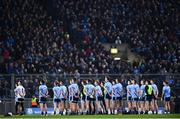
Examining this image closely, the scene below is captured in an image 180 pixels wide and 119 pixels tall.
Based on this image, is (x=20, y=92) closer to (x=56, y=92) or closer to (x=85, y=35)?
(x=56, y=92)

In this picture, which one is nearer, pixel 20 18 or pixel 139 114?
pixel 139 114

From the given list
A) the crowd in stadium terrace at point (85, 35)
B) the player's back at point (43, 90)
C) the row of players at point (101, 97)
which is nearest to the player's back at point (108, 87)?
the row of players at point (101, 97)

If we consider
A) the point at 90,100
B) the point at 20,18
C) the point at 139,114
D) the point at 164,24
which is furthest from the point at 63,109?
the point at 164,24

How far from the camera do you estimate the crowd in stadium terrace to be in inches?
1754

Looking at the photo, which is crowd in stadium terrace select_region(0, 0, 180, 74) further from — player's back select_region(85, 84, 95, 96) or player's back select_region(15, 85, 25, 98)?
player's back select_region(15, 85, 25, 98)

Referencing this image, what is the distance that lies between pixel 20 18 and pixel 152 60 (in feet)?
30.2

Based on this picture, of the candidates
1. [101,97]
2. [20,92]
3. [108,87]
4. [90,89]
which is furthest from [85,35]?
Result: [20,92]

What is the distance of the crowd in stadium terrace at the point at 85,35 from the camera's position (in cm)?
4456

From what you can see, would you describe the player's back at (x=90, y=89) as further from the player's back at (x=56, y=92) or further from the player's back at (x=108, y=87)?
the player's back at (x=56, y=92)

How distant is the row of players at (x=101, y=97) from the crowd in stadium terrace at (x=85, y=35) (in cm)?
339

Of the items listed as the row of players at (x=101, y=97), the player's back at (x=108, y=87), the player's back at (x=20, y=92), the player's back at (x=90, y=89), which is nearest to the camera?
the player's back at (x=20, y=92)

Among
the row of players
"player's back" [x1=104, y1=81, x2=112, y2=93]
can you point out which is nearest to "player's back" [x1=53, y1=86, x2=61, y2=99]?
the row of players

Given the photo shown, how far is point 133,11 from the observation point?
51000 millimetres

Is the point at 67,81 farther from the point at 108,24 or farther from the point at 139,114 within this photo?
the point at 108,24
